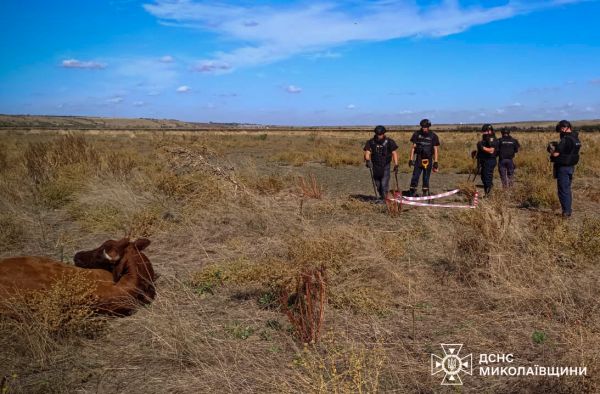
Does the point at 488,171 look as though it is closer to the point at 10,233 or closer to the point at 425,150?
the point at 425,150

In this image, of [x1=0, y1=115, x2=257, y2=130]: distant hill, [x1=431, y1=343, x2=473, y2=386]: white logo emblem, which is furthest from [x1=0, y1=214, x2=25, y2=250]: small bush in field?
[x1=0, y1=115, x2=257, y2=130]: distant hill

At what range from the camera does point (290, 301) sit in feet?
13.4

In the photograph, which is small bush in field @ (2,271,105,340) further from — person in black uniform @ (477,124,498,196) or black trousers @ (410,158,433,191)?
person in black uniform @ (477,124,498,196)

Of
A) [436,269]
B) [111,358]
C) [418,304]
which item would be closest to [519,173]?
[436,269]

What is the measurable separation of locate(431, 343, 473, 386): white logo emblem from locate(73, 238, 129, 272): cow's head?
3048mm

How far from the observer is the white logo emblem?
2889 millimetres

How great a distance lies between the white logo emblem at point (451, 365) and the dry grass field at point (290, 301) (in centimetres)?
7

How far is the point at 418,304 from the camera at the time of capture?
4016 millimetres

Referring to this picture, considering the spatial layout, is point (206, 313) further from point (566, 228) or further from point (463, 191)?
Answer: point (463, 191)

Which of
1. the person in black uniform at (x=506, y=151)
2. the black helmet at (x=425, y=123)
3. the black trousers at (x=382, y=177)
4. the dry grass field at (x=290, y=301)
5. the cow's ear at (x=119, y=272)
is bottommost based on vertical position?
the dry grass field at (x=290, y=301)

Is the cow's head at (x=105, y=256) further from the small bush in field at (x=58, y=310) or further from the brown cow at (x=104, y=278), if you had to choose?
the small bush in field at (x=58, y=310)

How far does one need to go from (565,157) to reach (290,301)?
5.80 metres

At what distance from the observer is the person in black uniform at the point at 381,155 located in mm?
8516

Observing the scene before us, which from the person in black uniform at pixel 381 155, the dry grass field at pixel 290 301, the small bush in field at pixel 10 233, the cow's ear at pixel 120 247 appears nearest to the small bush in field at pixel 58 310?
the dry grass field at pixel 290 301
